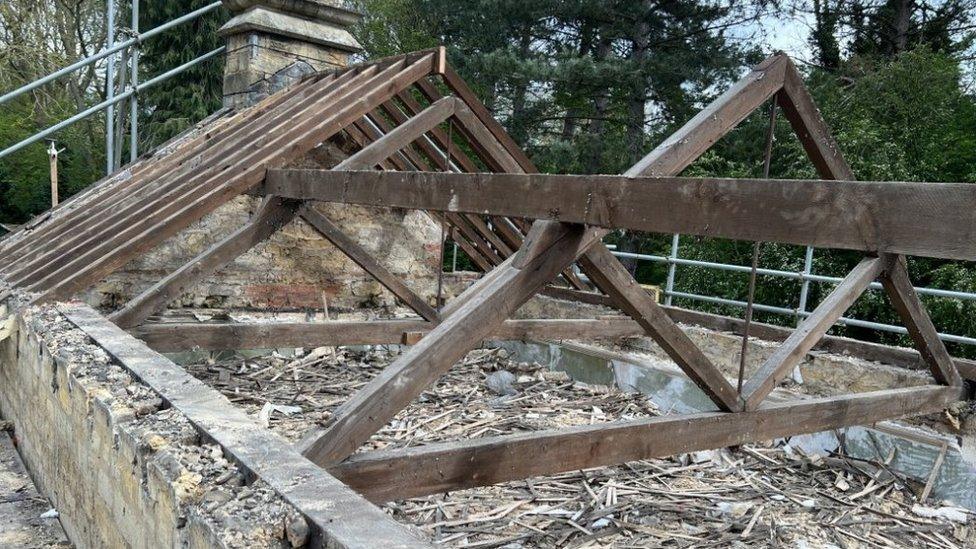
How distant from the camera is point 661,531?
165 inches

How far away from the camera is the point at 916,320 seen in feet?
13.1

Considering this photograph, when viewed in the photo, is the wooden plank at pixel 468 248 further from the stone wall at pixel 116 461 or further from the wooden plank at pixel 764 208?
the wooden plank at pixel 764 208

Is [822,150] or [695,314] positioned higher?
[822,150]

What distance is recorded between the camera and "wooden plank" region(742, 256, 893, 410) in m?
3.32

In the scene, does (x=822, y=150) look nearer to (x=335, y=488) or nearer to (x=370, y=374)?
(x=335, y=488)

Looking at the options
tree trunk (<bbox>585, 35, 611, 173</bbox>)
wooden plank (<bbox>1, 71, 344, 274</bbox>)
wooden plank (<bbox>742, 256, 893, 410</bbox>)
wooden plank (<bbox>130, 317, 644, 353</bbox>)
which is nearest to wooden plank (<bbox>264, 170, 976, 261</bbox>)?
wooden plank (<bbox>742, 256, 893, 410</bbox>)

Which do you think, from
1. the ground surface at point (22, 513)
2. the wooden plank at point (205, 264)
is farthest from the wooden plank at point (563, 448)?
the wooden plank at point (205, 264)

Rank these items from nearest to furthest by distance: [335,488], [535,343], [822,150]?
[335,488] → [822,150] → [535,343]

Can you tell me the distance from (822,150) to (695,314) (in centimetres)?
335

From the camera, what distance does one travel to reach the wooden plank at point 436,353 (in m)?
2.63

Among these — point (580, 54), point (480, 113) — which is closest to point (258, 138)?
point (480, 113)

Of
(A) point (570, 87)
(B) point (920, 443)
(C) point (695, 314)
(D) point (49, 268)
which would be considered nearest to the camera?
(D) point (49, 268)

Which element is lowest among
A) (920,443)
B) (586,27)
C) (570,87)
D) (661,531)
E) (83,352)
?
(661,531)

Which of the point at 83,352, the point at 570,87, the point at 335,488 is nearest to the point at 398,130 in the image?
the point at 83,352
